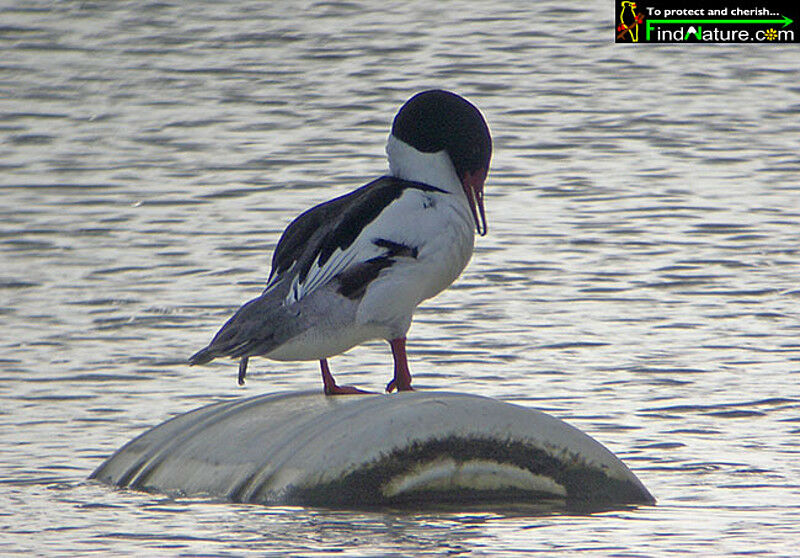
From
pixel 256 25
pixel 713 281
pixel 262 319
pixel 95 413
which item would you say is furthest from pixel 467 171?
pixel 256 25

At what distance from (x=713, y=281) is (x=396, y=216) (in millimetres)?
4577

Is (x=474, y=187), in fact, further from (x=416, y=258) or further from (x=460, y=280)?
(x=460, y=280)

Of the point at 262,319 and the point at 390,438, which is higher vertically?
the point at 262,319

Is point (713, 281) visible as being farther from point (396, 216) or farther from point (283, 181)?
point (396, 216)

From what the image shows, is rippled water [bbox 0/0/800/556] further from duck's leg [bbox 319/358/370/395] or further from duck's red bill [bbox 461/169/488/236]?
duck's red bill [bbox 461/169/488/236]

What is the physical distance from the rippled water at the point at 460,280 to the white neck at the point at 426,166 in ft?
4.14

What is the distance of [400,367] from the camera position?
6945mm

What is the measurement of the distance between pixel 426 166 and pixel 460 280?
13.8ft

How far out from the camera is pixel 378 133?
1410 centimetres

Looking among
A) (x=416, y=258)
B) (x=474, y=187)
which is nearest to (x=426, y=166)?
(x=474, y=187)

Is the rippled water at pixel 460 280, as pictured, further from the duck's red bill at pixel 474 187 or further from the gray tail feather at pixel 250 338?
the duck's red bill at pixel 474 187

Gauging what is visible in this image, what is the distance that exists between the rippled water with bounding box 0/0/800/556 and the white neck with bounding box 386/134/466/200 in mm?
1262

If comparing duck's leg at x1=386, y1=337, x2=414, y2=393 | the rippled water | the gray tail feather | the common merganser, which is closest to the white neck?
the common merganser

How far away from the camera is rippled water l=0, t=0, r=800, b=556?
6.79m
